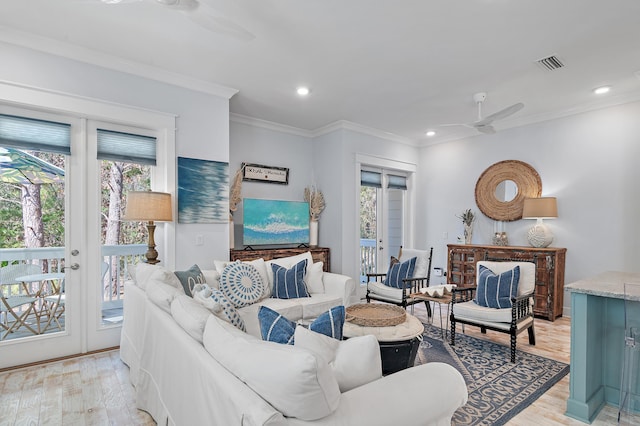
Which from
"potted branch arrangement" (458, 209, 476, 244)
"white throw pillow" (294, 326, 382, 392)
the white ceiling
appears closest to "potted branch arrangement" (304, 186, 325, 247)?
the white ceiling

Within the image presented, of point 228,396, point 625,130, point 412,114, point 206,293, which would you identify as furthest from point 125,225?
point 625,130

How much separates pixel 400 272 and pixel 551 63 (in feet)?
9.00

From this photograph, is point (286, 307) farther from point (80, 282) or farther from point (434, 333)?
point (80, 282)

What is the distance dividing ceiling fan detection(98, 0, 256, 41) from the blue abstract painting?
176 cm

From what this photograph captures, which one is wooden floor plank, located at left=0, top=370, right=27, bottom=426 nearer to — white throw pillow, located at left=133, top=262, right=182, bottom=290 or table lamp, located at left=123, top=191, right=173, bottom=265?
white throw pillow, located at left=133, top=262, right=182, bottom=290

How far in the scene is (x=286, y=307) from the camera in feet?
10.8

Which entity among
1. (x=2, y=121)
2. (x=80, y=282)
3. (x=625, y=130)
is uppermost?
(x=625, y=130)

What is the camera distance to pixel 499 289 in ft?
10.9

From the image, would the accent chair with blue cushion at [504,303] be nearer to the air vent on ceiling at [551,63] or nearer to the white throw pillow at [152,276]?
the air vent on ceiling at [551,63]

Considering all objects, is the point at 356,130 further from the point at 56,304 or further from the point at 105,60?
the point at 56,304

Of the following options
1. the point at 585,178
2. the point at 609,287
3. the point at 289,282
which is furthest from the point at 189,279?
Answer: the point at 585,178

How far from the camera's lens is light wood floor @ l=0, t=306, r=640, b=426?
218 centimetres

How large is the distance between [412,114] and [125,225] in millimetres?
3917

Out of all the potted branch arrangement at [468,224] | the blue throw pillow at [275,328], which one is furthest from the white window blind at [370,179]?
the blue throw pillow at [275,328]
